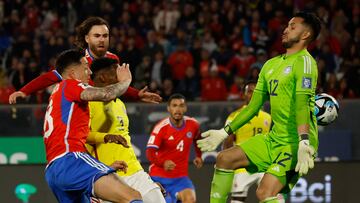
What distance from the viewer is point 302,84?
27.3 ft

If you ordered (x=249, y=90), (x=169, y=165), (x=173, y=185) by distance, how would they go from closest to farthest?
(x=169, y=165), (x=249, y=90), (x=173, y=185)

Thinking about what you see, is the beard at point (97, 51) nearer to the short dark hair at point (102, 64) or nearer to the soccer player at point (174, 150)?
the short dark hair at point (102, 64)

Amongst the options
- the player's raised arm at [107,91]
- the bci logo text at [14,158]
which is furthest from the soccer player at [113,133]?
the bci logo text at [14,158]

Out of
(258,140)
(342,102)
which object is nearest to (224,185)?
(258,140)

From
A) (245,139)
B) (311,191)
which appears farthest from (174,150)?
(311,191)

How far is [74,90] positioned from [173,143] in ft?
15.3

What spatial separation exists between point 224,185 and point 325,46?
9.24 meters

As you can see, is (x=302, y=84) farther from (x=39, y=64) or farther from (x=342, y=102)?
(x=39, y=64)

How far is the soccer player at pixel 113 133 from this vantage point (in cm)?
905

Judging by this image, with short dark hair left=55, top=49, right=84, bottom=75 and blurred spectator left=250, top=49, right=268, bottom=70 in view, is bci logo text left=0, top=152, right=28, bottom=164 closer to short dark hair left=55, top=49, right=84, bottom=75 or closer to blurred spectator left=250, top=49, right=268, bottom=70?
blurred spectator left=250, top=49, right=268, bottom=70

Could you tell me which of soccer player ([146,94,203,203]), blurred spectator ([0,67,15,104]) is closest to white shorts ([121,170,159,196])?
soccer player ([146,94,203,203])

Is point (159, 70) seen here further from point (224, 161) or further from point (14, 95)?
point (224, 161)

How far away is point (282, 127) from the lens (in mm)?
8508

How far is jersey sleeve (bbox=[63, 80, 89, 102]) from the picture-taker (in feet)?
26.1
